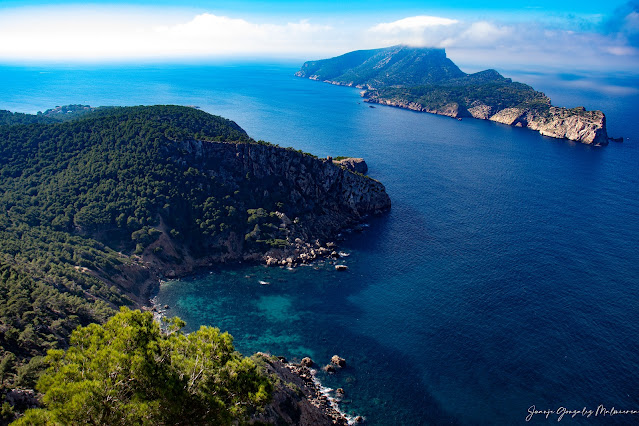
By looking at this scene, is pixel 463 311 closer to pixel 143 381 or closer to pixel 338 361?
pixel 338 361

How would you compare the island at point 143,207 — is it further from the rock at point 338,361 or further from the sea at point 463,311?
the sea at point 463,311

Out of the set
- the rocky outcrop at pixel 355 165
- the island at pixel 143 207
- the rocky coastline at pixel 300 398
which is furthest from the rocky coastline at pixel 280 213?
the rocky coastline at pixel 300 398

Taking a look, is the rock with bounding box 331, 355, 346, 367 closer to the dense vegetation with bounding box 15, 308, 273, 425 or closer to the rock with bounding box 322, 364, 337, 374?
the rock with bounding box 322, 364, 337, 374

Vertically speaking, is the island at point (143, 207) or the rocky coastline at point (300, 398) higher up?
the island at point (143, 207)

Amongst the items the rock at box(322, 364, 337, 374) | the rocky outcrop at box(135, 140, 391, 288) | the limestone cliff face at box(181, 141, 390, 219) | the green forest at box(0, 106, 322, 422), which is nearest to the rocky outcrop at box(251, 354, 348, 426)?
the rock at box(322, 364, 337, 374)

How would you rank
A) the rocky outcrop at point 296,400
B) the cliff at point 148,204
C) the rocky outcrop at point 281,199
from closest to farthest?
the rocky outcrop at point 296,400 < the cliff at point 148,204 < the rocky outcrop at point 281,199

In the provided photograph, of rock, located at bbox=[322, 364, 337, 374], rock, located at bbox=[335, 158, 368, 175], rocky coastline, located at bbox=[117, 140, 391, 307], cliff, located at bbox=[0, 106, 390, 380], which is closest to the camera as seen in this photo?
rock, located at bbox=[322, 364, 337, 374]

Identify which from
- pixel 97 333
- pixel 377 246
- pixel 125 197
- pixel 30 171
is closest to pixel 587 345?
pixel 377 246
